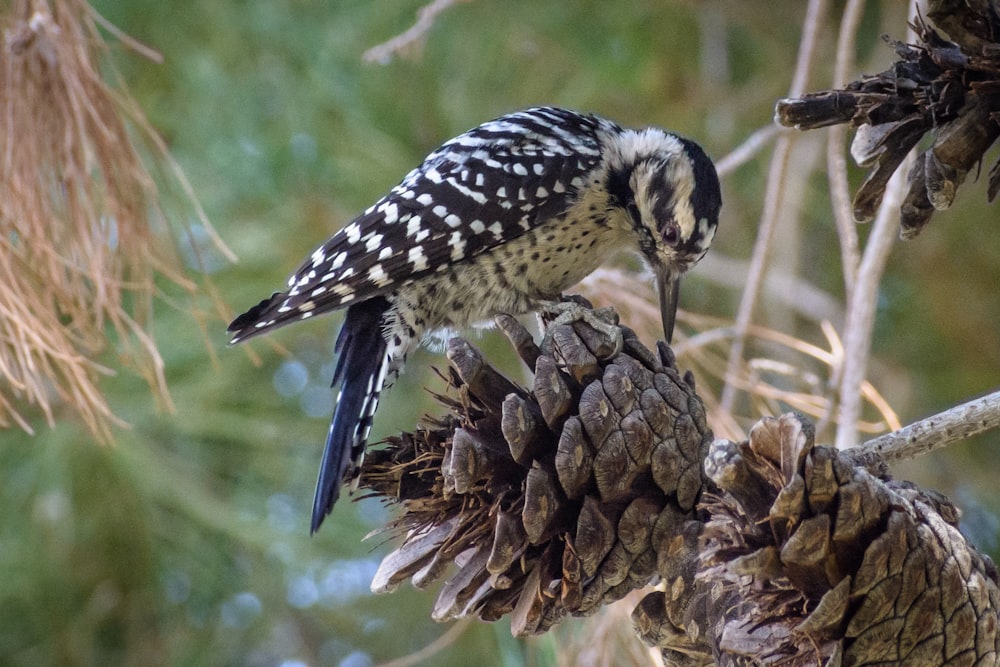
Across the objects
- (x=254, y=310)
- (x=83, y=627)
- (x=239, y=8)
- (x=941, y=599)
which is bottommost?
(x=83, y=627)

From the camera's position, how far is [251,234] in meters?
2.45

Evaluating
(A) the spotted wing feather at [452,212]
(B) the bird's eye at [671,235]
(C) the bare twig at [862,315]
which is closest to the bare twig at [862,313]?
(C) the bare twig at [862,315]

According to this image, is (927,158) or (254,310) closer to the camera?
(927,158)

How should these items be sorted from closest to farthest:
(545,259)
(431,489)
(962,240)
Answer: (431,489), (545,259), (962,240)

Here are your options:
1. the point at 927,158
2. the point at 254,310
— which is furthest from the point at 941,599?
the point at 254,310

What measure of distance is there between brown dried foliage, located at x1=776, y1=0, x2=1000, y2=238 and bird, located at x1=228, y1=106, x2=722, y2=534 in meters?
0.75

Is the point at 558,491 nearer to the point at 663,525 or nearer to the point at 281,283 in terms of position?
the point at 663,525

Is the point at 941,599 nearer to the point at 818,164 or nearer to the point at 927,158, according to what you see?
the point at 927,158

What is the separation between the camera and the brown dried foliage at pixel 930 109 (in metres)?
0.81

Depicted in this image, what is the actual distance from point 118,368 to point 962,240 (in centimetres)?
193

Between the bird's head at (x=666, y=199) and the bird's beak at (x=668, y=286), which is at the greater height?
the bird's head at (x=666, y=199)

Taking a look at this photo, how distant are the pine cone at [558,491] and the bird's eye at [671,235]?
2.42 feet

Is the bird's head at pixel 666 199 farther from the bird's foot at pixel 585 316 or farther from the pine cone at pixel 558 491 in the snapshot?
the pine cone at pixel 558 491

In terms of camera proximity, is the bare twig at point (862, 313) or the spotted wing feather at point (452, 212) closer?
the bare twig at point (862, 313)
